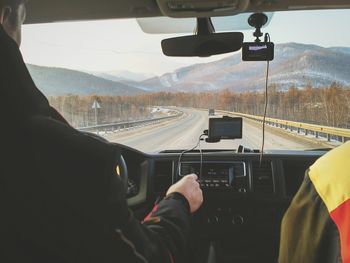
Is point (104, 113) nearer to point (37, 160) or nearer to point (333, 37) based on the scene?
point (333, 37)

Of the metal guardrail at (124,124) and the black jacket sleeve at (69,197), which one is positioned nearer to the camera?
the black jacket sleeve at (69,197)

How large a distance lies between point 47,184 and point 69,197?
70mm

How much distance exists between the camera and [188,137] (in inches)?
180

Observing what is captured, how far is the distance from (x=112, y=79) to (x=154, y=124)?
78 cm

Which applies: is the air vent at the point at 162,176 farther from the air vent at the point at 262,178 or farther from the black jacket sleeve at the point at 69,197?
the black jacket sleeve at the point at 69,197

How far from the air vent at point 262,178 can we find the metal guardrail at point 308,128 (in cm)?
47

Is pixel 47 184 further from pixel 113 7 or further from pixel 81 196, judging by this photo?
pixel 113 7

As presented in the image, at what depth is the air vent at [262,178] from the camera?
14.6ft

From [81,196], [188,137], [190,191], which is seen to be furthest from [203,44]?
[81,196]

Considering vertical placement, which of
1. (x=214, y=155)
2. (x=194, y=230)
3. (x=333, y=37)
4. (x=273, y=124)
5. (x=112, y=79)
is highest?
(x=333, y=37)

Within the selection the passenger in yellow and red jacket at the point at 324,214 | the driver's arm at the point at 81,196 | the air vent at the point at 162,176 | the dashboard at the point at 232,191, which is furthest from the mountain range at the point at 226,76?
the driver's arm at the point at 81,196

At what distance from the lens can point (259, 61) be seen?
12.2 ft

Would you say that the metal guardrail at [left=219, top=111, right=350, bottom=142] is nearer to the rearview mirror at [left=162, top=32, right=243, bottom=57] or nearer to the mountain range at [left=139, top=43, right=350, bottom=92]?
the mountain range at [left=139, top=43, right=350, bottom=92]

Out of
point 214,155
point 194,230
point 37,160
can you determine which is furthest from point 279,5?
point 37,160
